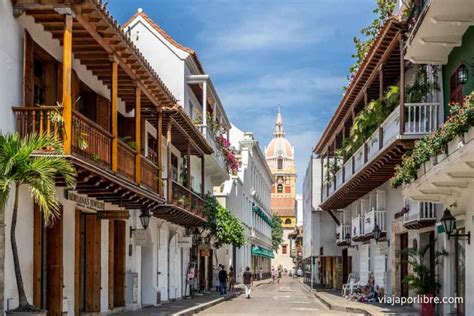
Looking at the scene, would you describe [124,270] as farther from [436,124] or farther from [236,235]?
[236,235]

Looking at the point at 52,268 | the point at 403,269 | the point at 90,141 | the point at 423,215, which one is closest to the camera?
the point at 90,141

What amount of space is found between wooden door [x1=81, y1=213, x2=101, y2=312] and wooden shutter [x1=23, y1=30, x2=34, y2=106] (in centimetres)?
588

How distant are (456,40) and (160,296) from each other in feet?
46.3

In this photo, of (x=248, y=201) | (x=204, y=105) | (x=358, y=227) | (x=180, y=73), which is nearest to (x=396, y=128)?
(x=204, y=105)

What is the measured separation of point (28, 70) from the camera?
1514cm

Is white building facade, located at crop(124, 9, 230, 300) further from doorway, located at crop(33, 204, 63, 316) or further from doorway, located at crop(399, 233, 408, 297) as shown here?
doorway, located at crop(33, 204, 63, 316)

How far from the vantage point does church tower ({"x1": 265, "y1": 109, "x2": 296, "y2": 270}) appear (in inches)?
5758

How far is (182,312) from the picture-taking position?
24266 mm

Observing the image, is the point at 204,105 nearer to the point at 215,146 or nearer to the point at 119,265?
the point at 215,146

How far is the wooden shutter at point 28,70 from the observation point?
14783mm

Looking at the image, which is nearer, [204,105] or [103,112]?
[103,112]

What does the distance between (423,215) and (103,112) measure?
344 inches

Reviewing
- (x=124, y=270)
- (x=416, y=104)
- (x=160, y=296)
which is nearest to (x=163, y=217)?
(x=160, y=296)

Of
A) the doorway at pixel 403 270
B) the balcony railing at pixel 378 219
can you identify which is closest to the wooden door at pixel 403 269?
the doorway at pixel 403 270
